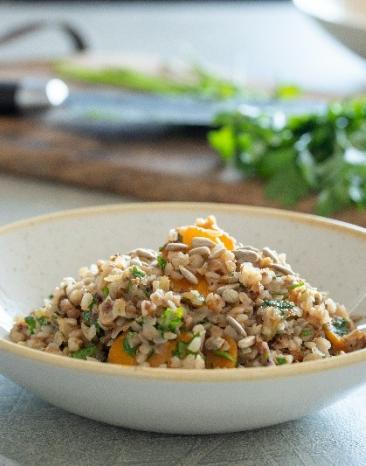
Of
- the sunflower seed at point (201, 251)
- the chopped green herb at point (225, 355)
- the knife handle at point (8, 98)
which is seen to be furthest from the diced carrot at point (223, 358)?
the knife handle at point (8, 98)

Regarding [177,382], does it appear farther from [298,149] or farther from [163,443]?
[298,149]

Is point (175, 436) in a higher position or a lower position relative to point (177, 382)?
lower

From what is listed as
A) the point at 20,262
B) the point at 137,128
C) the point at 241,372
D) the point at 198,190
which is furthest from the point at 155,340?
the point at 137,128

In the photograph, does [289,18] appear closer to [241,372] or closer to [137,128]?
[137,128]

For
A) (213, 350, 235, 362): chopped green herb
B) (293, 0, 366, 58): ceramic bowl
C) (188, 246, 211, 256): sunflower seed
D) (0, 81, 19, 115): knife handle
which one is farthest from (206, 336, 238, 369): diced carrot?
(0, 81, 19, 115): knife handle

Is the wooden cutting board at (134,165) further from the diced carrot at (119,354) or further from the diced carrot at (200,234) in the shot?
the diced carrot at (119,354)

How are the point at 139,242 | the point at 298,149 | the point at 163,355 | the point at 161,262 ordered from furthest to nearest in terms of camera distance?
the point at 298,149 < the point at 139,242 < the point at 161,262 < the point at 163,355

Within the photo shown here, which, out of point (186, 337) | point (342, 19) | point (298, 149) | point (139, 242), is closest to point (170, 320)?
point (186, 337)
